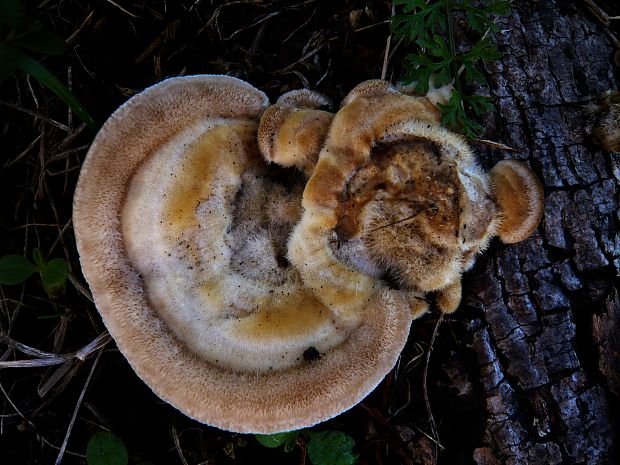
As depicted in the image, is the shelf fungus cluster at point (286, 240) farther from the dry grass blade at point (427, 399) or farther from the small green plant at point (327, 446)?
the small green plant at point (327, 446)

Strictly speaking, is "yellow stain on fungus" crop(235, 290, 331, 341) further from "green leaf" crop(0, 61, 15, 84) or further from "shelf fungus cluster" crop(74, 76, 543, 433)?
"green leaf" crop(0, 61, 15, 84)

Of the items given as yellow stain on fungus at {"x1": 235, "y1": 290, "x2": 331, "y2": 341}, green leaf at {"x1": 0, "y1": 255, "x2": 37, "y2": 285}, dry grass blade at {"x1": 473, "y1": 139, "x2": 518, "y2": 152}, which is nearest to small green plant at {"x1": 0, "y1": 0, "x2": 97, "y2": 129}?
green leaf at {"x1": 0, "y1": 255, "x2": 37, "y2": 285}

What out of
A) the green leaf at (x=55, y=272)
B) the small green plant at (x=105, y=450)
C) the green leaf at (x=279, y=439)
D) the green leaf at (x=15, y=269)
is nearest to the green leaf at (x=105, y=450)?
the small green plant at (x=105, y=450)

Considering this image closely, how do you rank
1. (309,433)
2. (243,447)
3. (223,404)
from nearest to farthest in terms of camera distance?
1. (223,404)
2. (309,433)
3. (243,447)

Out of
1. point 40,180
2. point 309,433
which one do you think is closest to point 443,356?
point 309,433

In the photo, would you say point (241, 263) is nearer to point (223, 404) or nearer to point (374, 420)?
point (223, 404)

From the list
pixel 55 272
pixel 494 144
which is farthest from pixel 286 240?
pixel 55 272

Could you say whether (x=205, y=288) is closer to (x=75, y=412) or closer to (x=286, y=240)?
(x=286, y=240)
